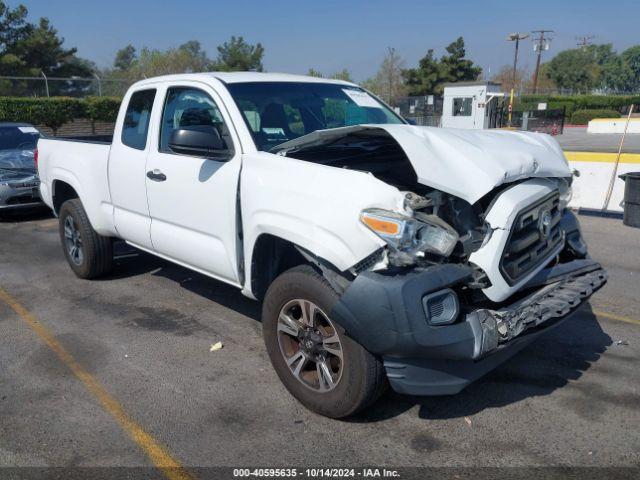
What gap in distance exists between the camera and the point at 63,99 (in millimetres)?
24047

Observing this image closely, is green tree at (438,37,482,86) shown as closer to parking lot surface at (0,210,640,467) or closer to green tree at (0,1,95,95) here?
green tree at (0,1,95,95)

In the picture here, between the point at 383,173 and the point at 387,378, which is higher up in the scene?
the point at 383,173

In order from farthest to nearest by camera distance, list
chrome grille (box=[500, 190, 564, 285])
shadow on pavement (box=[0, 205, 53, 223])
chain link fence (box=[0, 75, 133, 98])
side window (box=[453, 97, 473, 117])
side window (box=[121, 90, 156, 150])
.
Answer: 1. side window (box=[453, 97, 473, 117])
2. chain link fence (box=[0, 75, 133, 98])
3. shadow on pavement (box=[0, 205, 53, 223])
4. side window (box=[121, 90, 156, 150])
5. chrome grille (box=[500, 190, 564, 285])

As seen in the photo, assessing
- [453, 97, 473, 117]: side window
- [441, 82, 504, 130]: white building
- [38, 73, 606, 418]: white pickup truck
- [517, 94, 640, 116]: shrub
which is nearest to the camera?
[38, 73, 606, 418]: white pickup truck

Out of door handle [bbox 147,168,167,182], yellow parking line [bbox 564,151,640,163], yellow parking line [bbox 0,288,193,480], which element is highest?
door handle [bbox 147,168,167,182]

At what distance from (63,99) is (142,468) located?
24.1m

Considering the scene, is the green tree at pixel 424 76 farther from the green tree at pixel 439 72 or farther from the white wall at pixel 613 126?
the white wall at pixel 613 126

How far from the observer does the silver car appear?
9.47 metres

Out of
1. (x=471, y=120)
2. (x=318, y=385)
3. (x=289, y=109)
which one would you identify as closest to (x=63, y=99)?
(x=471, y=120)

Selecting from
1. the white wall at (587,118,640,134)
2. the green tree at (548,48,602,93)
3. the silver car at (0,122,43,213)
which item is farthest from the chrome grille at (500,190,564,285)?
the green tree at (548,48,602,93)

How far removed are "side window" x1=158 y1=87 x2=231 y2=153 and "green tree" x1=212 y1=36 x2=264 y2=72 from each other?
149 feet

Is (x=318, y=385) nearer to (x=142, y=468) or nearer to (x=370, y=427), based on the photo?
(x=370, y=427)

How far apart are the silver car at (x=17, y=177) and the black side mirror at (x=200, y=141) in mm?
6798

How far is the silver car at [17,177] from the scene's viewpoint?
947 cm
